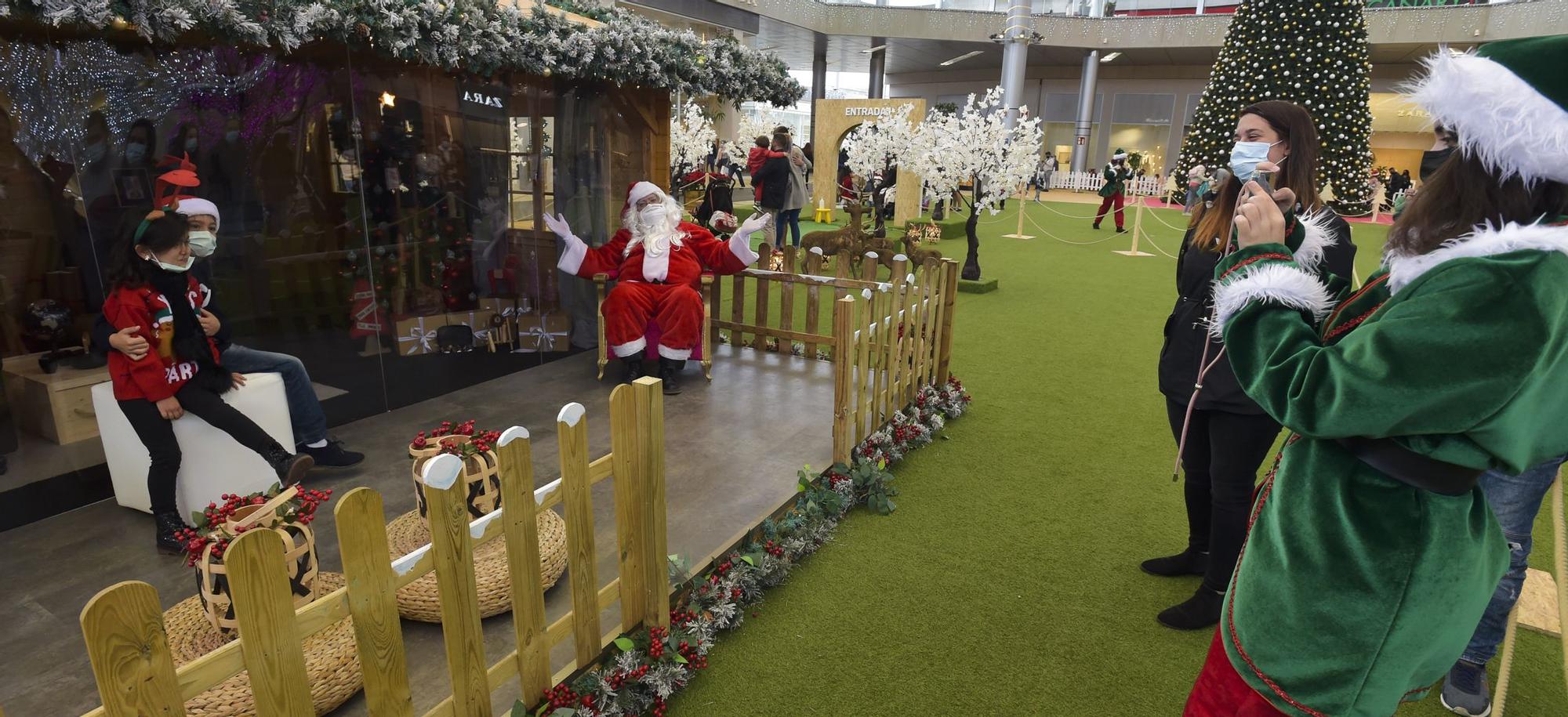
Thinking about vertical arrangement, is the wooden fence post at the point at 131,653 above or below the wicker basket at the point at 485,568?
above

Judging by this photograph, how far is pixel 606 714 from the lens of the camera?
6.91 feet

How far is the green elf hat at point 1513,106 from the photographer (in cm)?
115

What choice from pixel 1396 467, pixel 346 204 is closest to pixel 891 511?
pixel 1396 467

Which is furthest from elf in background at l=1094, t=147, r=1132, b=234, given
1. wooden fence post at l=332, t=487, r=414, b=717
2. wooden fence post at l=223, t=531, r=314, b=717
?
wooden fence post at l=223, t=531, r=314, b=717

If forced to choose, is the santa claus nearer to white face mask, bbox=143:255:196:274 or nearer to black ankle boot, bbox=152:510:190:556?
white face mask, bbox=143:255:196:274

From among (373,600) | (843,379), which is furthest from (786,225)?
(373,600)

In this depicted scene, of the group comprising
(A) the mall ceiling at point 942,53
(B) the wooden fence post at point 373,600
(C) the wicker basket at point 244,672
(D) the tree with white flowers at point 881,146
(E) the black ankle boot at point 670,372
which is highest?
(A) the mall ceiling at point 942,53

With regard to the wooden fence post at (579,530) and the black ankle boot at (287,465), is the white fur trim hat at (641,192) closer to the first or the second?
the black ankle boot at (287,465)

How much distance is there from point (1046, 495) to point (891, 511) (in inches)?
31.1

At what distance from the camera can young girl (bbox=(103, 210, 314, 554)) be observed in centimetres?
280

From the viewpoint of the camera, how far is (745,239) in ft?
16.5

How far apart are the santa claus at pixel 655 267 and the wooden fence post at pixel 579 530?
8.57ft

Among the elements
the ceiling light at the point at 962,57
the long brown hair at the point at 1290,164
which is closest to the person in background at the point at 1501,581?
the long brown hair at the point at 1290,164

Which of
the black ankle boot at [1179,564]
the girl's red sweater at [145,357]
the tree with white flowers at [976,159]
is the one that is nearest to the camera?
the girl's red sweater at [145,357]
